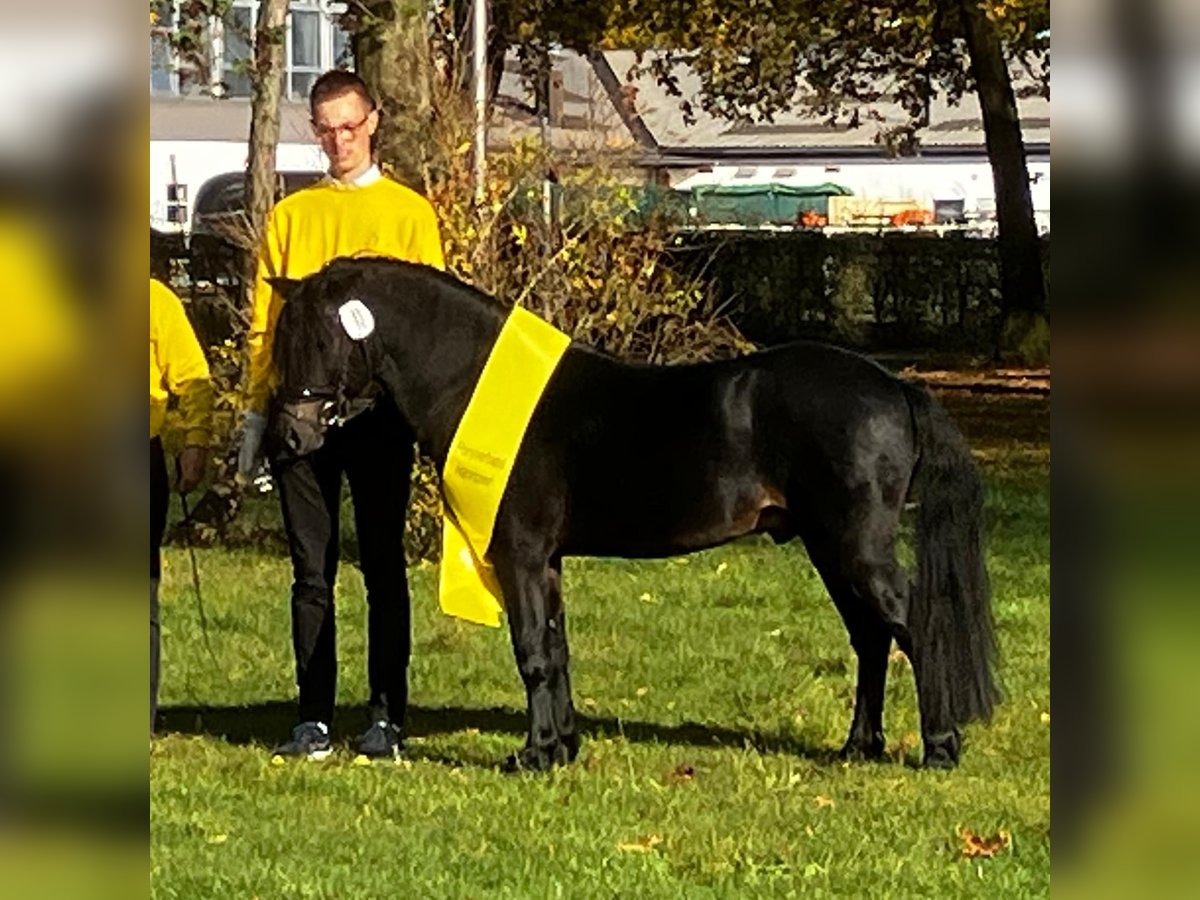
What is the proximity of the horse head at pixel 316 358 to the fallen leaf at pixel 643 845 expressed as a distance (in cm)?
174

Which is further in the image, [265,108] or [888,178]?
[888,178]

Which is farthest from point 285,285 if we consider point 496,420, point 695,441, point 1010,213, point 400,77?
point 1010,213

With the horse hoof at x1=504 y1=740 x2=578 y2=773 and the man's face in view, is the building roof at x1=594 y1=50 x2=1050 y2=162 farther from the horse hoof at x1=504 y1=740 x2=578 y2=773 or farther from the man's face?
the horse hoof at x1=504 y1=740 x2=578 y2=773

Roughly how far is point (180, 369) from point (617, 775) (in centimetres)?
195

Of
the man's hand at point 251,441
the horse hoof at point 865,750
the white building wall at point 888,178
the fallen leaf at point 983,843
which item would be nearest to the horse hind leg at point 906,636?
the horse hoof at point 865,750

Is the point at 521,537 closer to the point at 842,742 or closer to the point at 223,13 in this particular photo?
the point at 842,742

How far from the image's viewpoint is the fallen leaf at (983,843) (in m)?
6.53

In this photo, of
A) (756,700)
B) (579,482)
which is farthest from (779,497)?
(756,700)

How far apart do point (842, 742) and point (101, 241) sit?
666 centimetres

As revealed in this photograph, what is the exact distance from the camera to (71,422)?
6.75 ft

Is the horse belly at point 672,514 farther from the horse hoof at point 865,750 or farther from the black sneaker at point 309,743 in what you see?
the black sneaker at point 309,743

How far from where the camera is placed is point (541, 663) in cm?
792

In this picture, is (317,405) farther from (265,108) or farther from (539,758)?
(265,108)

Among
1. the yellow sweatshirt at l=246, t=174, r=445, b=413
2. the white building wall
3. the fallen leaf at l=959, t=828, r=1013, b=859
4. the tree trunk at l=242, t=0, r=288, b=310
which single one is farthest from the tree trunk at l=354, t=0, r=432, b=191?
the white building wall
